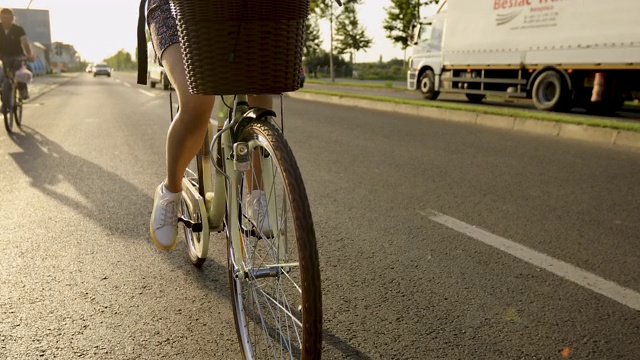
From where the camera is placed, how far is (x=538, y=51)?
13.5m

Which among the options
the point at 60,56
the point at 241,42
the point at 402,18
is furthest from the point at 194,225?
the point at 60,56

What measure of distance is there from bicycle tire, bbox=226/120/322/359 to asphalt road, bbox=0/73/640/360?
0.23 metres

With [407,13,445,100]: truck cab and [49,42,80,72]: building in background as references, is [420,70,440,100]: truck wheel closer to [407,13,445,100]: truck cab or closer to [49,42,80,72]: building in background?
[407,13,445,100]: truck cab

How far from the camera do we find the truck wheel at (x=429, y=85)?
17.7 m

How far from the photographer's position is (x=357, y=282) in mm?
2699

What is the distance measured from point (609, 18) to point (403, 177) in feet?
29.4

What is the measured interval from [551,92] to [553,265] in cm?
1190

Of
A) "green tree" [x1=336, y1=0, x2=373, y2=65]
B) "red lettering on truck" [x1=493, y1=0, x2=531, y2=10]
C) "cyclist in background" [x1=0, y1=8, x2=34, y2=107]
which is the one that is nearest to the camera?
"cyclist in background" [x1=0, y1=8, x2=34, y2=107]

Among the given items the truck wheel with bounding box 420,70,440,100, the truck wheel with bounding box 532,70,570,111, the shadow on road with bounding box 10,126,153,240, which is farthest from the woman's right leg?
the truck wheel with bounding box 420,70,440,100

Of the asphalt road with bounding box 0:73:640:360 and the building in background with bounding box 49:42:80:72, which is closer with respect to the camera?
the asphalt road with bounding box 0:73:640:360

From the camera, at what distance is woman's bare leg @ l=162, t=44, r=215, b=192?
2.08 m

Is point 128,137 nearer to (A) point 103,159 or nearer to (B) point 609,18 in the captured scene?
(A) point 103,159

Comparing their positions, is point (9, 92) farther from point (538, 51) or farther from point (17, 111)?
point (538, 51)

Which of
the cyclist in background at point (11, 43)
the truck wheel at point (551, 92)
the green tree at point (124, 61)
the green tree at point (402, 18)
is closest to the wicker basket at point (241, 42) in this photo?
the cyclist in background at point (11, 43)
